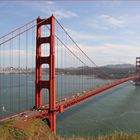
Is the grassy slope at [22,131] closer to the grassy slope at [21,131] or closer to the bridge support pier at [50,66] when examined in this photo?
the grassy slope at [21,131]

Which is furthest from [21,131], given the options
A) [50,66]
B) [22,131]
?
[50,66]

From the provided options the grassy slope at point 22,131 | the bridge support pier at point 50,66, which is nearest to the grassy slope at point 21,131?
the grassy slope at point 22,131

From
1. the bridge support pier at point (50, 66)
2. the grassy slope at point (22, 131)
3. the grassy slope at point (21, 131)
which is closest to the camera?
the grassy slope at point (22, 131)

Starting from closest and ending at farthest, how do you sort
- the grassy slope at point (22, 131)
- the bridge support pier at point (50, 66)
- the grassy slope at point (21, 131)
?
the grassy slope at point (22, 131), the grassy slope at point (21, 131), the bridge support pier at point (50, 66)

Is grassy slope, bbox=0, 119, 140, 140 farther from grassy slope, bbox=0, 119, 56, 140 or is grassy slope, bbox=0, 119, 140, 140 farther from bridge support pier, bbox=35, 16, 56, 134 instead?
bridge support pier, bbox=35, 16, 56, 134

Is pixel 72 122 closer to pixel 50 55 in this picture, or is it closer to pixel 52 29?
pixel 50 55

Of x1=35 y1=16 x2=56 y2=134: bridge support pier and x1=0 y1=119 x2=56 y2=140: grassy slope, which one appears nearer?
x1=0 y1=119 x2=56 y2=140: grassy slope

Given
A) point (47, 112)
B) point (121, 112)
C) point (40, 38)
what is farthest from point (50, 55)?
point (121, 112)

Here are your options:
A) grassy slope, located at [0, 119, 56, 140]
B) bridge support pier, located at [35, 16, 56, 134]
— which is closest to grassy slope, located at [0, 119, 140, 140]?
grassy slope, located at [0, 119, 56, 140]

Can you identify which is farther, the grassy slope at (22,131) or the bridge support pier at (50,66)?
the bridge support pier at (50,66)

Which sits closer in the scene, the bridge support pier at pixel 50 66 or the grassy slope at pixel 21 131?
the grassy slope at pixel 21 131

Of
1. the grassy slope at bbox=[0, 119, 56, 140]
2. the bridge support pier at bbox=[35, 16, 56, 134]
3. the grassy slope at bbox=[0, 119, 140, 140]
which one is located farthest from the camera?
the bridge support pier at bbox=[35, 16, 56, 134]

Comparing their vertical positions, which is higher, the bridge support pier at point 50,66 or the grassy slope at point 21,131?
the bridge support pier at point 50,66

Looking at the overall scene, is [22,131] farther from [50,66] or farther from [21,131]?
[50,66]
